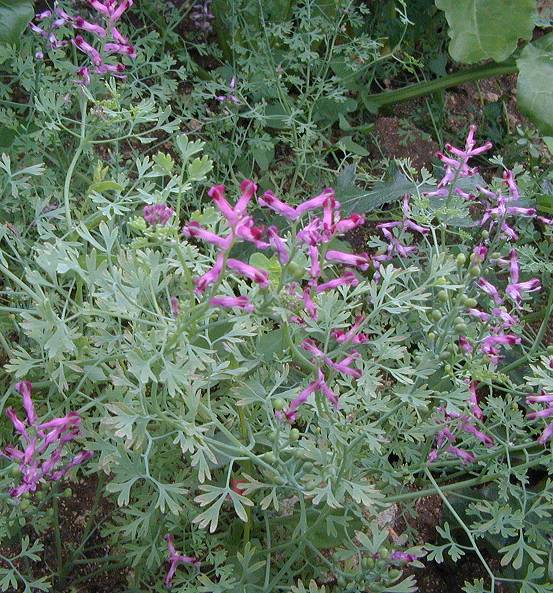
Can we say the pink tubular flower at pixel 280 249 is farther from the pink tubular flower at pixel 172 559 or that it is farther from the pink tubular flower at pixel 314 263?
the pink tubular flower at pixel 172 559

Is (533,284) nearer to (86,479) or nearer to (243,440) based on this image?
(243,440)

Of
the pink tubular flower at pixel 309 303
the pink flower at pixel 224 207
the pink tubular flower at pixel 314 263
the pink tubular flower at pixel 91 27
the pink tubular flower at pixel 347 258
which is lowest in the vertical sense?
the pink tubular flower at pixel 309 303

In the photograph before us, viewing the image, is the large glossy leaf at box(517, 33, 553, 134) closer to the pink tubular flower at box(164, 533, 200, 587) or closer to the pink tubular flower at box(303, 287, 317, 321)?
the pink tubular flower at box(303, 287, 317, 321)

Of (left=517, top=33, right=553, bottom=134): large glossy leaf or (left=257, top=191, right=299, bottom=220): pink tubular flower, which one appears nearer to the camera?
(left=257, top=191, right=299, bottom=220): pink tubular flower

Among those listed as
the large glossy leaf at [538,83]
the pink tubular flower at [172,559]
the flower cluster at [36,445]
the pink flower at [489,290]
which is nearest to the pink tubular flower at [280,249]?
the flower cluster at [36,445]

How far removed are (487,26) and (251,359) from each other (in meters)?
1.66

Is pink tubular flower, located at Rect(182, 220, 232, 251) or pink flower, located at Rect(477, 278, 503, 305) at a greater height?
pink tubular flower, located at Rect(182, 220, 232, 251)

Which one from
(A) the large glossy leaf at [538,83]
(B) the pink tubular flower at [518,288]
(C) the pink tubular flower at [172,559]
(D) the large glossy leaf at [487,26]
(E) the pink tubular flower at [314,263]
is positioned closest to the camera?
(E) the pink tubular flower at [314,263]

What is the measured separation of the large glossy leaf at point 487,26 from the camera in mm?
2529

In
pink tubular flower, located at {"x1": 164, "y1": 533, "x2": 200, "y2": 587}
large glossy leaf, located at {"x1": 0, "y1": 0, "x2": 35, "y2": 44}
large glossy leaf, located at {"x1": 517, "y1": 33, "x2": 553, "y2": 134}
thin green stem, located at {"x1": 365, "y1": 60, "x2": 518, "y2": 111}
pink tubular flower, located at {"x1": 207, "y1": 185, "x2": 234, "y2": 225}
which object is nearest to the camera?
pink tubular flower, located at {"x1": 207, "y1": 185, "x2": 234, "y2": 225}

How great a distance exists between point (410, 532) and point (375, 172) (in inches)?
55.1

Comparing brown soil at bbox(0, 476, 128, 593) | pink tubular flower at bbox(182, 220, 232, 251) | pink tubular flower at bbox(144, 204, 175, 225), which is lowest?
brown soil at bbox(0, 476, 128, 593)

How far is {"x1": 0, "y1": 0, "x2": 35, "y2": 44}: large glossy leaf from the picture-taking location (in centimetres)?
198

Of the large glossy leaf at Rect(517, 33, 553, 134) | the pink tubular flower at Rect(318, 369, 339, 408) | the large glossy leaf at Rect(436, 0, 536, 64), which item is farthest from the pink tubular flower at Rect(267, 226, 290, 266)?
the large glossy leaf at Rect(436, 0, 536, 64)
